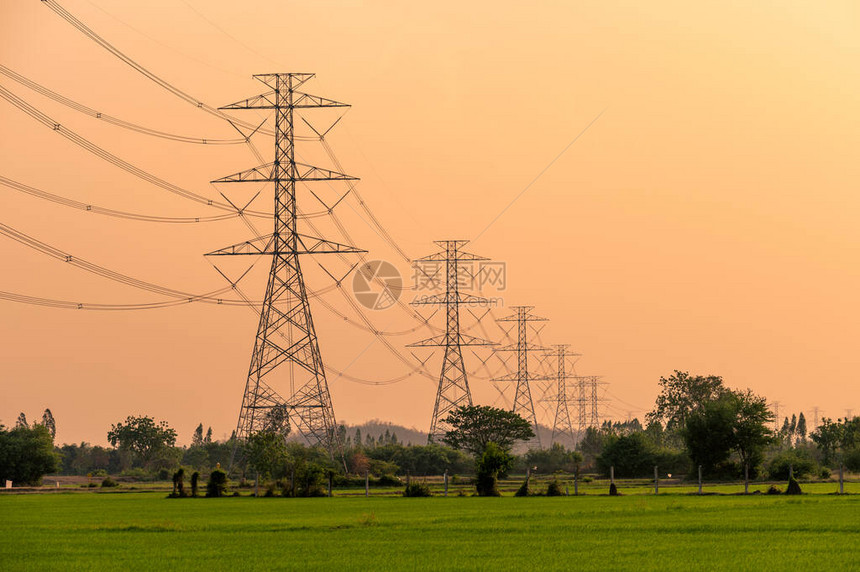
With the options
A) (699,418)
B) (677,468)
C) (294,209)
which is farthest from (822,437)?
(294,209)

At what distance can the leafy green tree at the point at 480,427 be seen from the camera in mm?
148875

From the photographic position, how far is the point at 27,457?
124 meters

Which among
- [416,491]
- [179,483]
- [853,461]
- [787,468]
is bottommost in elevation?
[416,491]

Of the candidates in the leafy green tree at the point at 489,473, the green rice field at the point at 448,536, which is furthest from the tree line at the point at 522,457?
the green rice field at the point at 448,536

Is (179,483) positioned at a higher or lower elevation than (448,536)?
higher

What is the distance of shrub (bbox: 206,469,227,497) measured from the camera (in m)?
78.4

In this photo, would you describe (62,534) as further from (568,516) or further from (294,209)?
(294,209)

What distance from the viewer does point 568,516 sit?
5128 cm

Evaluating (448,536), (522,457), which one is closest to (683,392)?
(522,457)

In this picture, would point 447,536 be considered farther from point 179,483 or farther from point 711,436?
point 711,436

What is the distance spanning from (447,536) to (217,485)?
136 ft

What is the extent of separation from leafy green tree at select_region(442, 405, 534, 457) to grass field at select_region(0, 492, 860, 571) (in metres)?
85.2

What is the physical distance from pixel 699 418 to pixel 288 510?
61356 millimetres

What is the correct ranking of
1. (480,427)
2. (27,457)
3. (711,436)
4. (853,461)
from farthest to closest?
1. (480,427)
2. (853,461)
3. (27,457)
4. (711,436)
